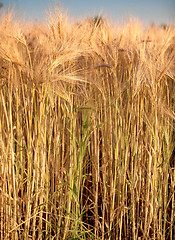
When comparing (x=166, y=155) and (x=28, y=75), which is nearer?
(x=28, y=75)

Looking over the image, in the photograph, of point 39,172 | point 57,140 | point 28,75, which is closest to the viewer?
point 28,75

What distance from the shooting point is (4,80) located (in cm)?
167

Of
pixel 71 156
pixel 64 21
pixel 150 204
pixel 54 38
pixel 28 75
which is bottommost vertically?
pixel 150 204

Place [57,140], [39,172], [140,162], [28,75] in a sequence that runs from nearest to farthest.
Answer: [28,75], [39,172], [57,140], [140,162]

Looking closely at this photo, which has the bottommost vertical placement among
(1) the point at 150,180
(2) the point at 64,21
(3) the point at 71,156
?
(1) the point at 150,180

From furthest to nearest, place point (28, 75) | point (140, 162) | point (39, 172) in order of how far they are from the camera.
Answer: point (140, 162) → point (39, 172) → point (28, 75)

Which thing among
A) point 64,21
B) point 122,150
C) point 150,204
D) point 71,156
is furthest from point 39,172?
point 64,21

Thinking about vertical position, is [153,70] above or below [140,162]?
above

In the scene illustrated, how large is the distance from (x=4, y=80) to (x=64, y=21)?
0.45 meters

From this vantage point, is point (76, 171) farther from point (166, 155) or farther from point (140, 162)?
point (166, 155)

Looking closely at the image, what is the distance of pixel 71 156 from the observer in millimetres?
1544

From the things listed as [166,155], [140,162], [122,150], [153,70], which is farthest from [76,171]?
[153,70]

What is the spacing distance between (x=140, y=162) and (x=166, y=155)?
148 millimetres

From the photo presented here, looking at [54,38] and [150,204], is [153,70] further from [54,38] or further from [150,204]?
[150,204]
